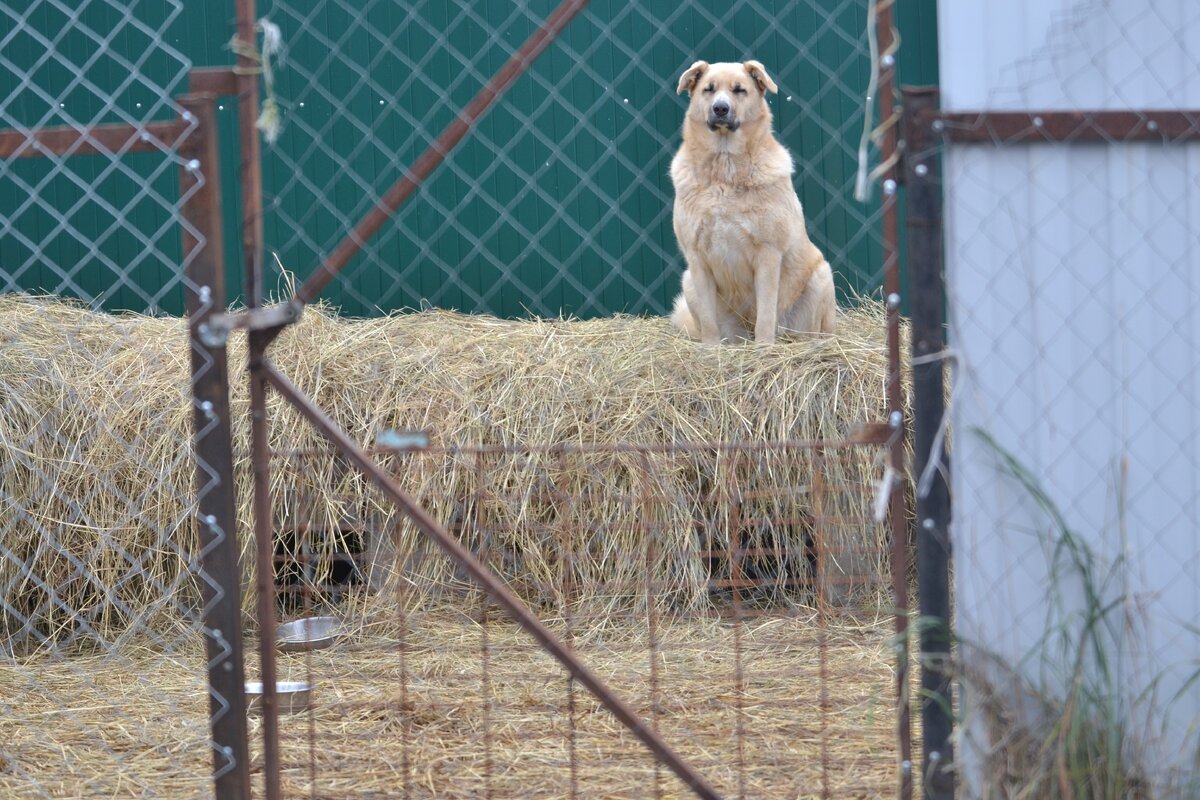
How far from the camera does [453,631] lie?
4.11m

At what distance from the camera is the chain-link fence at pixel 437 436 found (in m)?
2.87

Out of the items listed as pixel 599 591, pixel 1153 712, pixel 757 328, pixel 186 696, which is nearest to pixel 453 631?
pixel 599 591

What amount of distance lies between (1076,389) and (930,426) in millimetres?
306

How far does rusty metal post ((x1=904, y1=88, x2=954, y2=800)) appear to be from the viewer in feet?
7.35

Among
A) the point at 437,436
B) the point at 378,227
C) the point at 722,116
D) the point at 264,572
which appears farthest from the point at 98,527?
the point at 722,116

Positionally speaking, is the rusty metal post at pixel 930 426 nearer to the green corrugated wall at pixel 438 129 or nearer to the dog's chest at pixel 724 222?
the dog's chest at pixel 724 222

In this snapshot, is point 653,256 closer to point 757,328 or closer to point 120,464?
point 757,328

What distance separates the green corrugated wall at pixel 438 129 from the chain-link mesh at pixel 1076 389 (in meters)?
3.18

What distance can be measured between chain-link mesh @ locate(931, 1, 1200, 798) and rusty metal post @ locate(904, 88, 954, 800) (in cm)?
5

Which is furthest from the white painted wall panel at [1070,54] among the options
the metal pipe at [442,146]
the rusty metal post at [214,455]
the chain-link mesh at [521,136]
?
the chain-link mesh at [521,136]

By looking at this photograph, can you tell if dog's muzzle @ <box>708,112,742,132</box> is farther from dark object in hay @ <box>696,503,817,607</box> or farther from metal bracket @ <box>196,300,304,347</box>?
metal bracket @ <box>196,300,304,347</box>

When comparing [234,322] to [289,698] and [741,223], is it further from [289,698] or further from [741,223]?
[741,223]

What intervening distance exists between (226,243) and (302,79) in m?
0.81

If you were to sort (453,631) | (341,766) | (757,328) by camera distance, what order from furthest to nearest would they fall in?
(757,328), (453,631), (341,766)
